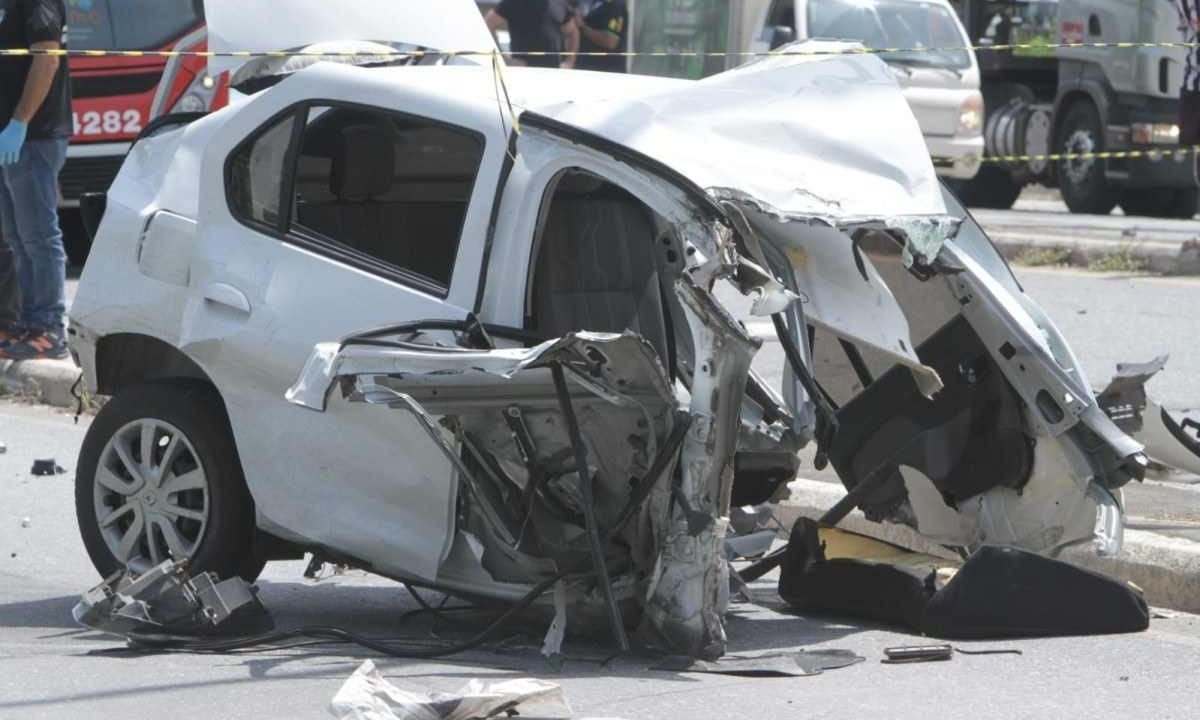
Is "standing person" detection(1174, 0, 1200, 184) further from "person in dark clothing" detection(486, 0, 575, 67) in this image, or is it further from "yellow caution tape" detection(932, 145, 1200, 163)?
"person in dark clothing" detection(486, 0, 575, 67)

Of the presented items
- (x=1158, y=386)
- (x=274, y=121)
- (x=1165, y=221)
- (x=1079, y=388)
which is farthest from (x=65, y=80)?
(x=1165, y=221)

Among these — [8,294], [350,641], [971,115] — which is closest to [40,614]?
[350,641]

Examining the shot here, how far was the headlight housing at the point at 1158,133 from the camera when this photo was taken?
19766mm

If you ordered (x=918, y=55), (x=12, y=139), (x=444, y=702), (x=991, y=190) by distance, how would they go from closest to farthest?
(x=444, y=702) → (x=12, y=139) → (x=918, y=55) → (x=991, y=190)

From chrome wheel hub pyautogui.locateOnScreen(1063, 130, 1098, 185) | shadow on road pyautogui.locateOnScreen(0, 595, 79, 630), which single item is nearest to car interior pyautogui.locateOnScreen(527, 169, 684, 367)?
shadow on road pyautogui.locateOnScreen(0, 595, 79, 630)

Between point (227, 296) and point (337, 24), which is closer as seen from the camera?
point (227, 296)

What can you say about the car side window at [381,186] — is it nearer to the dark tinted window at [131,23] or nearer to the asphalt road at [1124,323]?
the asphalt road at [1124,323]

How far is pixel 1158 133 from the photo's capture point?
781 inches

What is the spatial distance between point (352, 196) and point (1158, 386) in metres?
4.98

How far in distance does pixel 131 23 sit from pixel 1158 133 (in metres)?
9.43

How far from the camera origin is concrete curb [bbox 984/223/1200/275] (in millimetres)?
14672

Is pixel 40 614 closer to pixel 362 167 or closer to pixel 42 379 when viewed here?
pixel 362 167

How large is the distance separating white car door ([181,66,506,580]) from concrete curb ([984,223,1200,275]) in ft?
26.6

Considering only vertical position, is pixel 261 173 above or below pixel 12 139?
above
